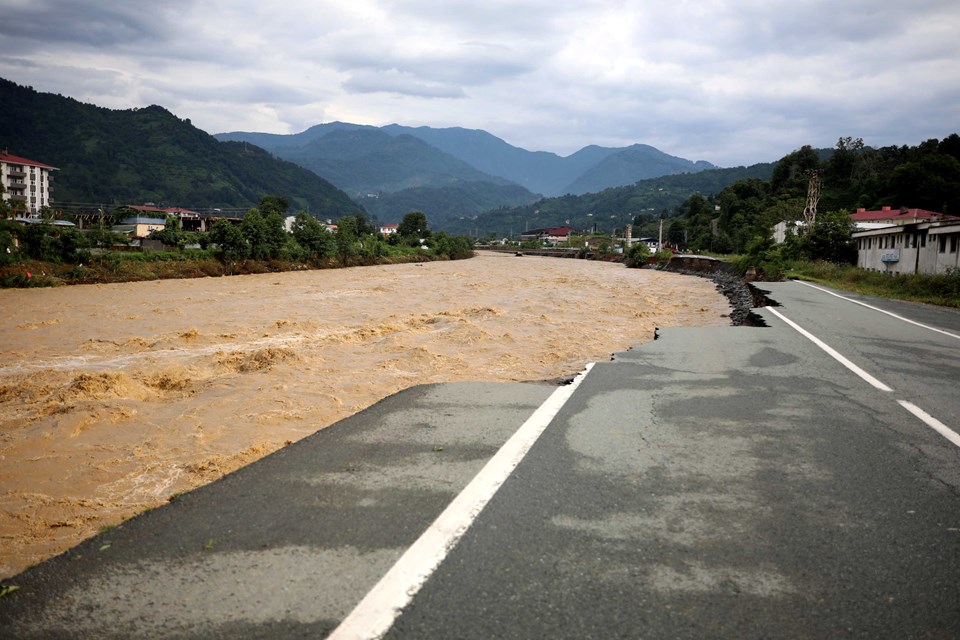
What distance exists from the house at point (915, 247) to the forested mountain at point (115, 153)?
477ft

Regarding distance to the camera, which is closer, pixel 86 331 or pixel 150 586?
pixel 150 586

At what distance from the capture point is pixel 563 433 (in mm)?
5035

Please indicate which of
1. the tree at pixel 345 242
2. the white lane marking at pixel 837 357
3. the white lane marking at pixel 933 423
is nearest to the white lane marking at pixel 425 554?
the white lane marking at pixel 933 423

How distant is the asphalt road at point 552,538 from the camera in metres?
2.46

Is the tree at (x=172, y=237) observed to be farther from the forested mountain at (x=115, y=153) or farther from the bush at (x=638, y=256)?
the forested mountain at (x=115, y=153)

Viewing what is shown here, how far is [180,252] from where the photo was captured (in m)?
42.7

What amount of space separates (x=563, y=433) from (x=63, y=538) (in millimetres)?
3631

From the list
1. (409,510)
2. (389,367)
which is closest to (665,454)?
(409,510)

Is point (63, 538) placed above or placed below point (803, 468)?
below

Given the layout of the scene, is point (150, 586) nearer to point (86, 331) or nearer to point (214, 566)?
point (214, 566)

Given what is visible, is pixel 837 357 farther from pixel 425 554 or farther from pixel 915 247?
pixel 915 247

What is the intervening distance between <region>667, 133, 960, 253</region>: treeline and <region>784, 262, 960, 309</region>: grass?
30419mm

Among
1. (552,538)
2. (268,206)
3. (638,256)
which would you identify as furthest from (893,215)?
(268,206)

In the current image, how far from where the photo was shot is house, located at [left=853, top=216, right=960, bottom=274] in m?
29.3
